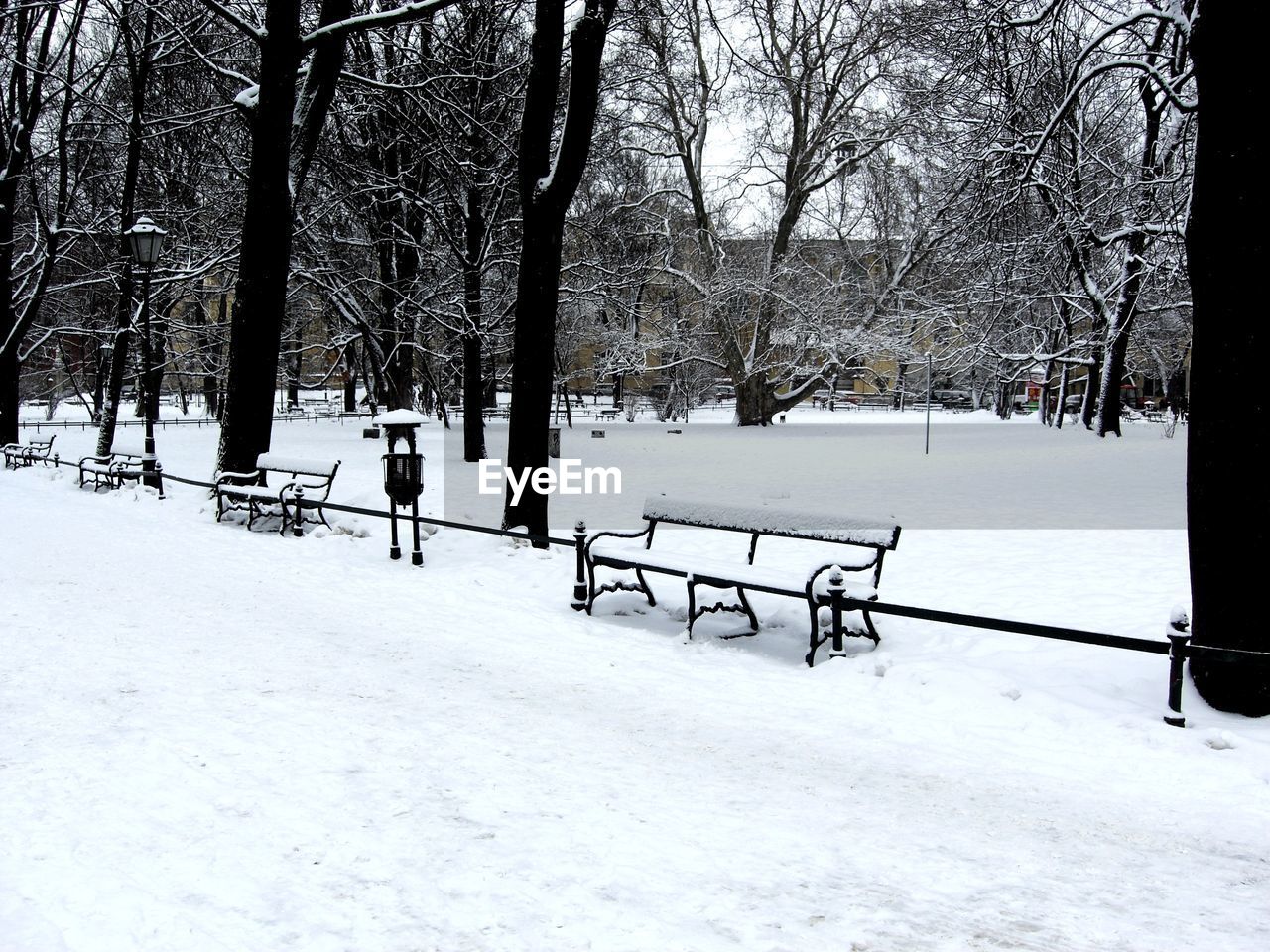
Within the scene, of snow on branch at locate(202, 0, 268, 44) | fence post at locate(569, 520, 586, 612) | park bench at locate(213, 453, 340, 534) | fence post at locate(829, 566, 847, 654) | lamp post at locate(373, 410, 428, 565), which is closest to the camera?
fence post at locate(829, 566, 847, 654)

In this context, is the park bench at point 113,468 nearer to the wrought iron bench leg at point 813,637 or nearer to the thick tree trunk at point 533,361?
the thick tree trunk at point 533,361

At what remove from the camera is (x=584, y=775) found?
4285 millimetres

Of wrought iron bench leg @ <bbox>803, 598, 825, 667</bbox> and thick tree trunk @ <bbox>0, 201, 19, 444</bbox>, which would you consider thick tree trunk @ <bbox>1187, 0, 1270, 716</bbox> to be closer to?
wrought iron bench leg @ <bbox>803, 598, 825, 667</bbox>

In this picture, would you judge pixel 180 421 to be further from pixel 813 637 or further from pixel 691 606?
pixel 813 637

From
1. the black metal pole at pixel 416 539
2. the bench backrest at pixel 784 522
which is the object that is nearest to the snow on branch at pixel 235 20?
the black metal pole at pixel 416 539

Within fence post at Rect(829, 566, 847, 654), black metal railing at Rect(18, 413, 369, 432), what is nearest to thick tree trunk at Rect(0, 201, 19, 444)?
black metal railing at Rect(18, 413, 369, 432)

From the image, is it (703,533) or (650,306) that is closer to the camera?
(703,533)

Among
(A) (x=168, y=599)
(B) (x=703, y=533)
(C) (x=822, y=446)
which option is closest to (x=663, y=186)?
(C) (x=822, y=446)

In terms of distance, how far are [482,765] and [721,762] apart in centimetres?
115

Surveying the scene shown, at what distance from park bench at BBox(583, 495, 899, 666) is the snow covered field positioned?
29 centimetres

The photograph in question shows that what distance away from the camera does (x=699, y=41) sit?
1248 inches

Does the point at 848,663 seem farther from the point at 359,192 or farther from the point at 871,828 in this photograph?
the point at 359,192

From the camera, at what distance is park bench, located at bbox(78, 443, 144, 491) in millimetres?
15250

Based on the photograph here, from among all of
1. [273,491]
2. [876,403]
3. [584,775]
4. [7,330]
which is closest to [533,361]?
[273,491]
